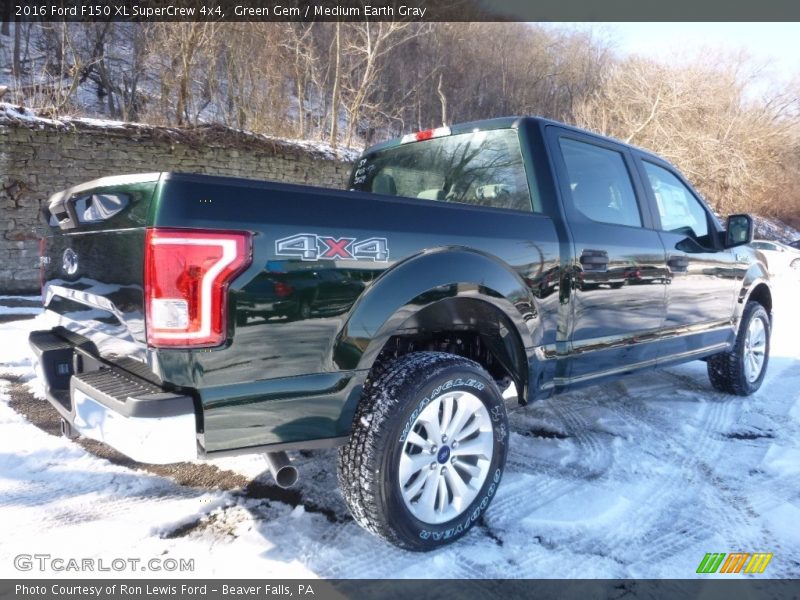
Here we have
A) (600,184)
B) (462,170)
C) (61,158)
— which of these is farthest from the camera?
(61,158)

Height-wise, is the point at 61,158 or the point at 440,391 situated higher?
the point at 61,158

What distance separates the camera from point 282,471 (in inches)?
74.8

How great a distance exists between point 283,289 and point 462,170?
1619 mm

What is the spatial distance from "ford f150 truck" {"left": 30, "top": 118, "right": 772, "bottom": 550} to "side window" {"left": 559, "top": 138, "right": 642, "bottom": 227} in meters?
0.02

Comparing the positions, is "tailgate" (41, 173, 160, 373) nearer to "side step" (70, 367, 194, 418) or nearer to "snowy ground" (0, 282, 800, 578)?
"side step" (70, 367, 194, 418)

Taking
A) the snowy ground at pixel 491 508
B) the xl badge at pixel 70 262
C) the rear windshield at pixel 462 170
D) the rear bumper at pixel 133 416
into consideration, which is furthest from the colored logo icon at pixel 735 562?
the xl badge at pixel 70 262

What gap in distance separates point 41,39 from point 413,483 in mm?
17377

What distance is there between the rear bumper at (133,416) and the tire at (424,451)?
0.64m

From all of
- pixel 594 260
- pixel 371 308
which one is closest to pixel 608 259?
pixel 594 260

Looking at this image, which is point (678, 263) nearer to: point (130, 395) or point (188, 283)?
point (188, 283)

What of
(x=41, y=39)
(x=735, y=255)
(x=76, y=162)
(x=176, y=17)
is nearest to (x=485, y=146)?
(x=735, y=255)

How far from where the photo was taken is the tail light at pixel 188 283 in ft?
5.36

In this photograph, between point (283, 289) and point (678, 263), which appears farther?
point (678, 263)

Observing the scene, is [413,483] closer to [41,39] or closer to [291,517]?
[291,517]
